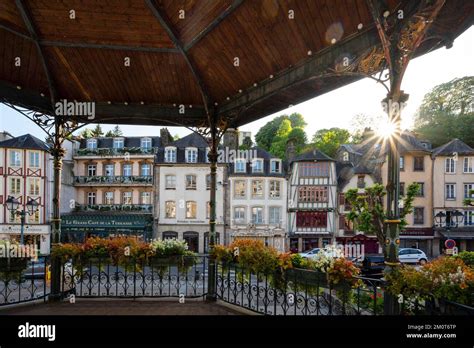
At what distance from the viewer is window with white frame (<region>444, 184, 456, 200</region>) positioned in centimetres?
1614

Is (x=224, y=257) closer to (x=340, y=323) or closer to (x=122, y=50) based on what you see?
(x=340, y=323)

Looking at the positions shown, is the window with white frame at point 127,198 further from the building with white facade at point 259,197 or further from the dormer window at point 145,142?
the building with white facade at point 259,197

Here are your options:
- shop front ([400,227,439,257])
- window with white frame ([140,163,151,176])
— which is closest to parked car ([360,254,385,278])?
shop front ([400,227,439,257])

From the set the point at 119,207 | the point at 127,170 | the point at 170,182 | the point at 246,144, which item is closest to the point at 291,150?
the point at 246,144

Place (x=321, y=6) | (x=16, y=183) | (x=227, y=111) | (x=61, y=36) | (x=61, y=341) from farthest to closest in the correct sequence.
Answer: (x=16, y=183)
(x=227, y=111)
(x=61, y=36)
(x=321, y=6)
(x=61, y=341)

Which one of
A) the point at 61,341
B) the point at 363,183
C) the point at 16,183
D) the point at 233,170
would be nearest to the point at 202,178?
the point at 233,170

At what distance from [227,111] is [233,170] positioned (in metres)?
17.4

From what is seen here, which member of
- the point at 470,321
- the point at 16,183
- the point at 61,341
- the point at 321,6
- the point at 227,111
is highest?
the point at 321,6

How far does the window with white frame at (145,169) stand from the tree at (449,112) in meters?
22.1

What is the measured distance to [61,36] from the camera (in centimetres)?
607

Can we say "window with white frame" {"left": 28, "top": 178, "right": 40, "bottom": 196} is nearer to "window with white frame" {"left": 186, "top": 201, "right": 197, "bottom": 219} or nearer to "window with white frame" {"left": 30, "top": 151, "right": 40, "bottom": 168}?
"window with white frame" {"left": 30, "top": 151, "right": 40, "bottom": 168}

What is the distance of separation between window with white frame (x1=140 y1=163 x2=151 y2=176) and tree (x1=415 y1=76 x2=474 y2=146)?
2209 cm

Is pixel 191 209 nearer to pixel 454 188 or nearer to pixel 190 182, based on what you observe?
pixel 190 182

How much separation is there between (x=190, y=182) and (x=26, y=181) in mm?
12515
